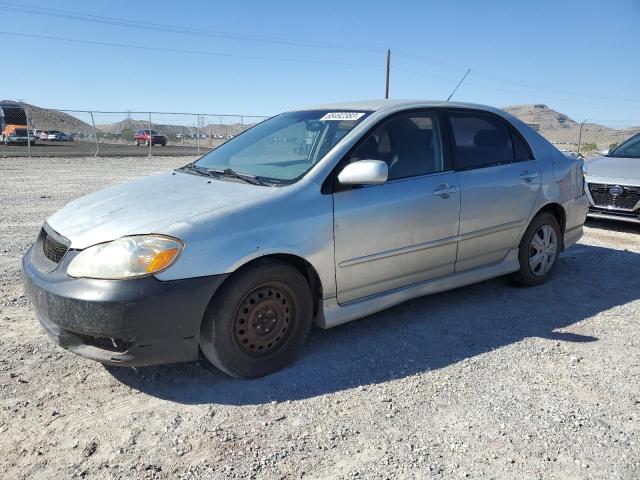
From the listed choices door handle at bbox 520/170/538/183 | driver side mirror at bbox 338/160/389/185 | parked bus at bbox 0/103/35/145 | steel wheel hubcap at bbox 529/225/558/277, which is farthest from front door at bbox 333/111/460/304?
parked bus at bbox 0/103/35/145

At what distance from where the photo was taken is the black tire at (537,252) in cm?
491

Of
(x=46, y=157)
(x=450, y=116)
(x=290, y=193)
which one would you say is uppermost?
(x=450, y=116)

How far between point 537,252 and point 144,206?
3598 mm

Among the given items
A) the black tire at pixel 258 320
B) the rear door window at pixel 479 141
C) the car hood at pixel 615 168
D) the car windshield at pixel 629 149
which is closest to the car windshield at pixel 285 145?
the black tire at pixel 258 320

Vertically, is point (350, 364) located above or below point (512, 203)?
below

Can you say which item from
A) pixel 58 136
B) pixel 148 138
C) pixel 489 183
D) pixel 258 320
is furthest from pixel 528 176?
pixel 58 136

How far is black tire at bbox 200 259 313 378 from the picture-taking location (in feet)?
9.98

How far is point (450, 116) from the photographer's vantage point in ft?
14.4

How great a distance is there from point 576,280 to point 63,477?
4824 millimetres

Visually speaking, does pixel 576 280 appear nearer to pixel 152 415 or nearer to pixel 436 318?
pixel 436 318

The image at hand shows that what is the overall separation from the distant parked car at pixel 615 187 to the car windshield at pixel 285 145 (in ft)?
18.0

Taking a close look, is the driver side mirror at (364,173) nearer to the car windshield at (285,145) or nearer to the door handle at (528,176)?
the car windshield at (285,145)

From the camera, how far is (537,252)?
506 cm

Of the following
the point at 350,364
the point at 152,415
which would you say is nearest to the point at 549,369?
the point at 350,364
